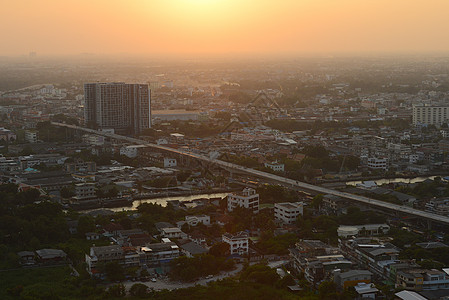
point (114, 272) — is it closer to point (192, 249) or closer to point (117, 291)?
point (117, 291)

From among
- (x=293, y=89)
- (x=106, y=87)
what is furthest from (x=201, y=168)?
(x=293, y=89)

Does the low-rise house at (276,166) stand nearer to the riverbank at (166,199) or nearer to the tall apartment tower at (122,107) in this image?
the riverbank at (166,199)

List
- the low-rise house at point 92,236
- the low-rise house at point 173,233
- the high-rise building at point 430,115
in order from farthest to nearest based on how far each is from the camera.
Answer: the high-rise building at point 430,115 < the low-rise house at point 92,236 < the low-rise house at point 173,233

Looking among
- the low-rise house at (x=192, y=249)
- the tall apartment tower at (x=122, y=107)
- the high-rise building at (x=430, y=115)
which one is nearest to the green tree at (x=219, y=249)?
the low-rise house at (x=192, y=249)

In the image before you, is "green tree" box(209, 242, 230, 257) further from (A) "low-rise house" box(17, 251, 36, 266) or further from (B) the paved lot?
(A) "low-rise house" box(17, 251, 36, 266)

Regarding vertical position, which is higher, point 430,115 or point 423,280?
point 430,115

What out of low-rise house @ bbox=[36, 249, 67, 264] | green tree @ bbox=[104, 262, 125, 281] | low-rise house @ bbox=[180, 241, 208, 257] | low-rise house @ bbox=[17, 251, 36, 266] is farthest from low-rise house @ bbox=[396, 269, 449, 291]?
low-rise house @ bbox=[17, 251, 36, 266]

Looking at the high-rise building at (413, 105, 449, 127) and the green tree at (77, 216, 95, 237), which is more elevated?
the high-rise building at (413, 105, 449, 127)

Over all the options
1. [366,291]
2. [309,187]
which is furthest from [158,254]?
[309,187]
